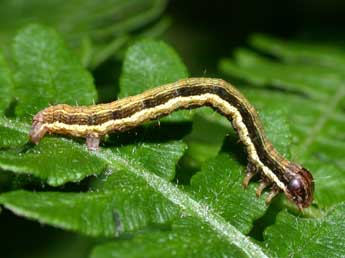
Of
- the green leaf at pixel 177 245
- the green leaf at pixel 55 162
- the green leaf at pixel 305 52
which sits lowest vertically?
the green leaf at pixel 177 245

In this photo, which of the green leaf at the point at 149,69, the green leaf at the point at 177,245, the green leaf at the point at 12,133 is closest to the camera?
the green leaf at the point at 177,245

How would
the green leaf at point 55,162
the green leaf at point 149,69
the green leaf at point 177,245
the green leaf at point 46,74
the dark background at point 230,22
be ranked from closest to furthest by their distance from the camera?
the green leaf at point 177,245 < the green leaf at point 55,162 < the green leaf at point 46,74 < the green leaf at point 149,69 < the dark background at point 230,22

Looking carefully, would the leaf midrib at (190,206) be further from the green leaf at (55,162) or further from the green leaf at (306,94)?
the green leaf at (306,94)

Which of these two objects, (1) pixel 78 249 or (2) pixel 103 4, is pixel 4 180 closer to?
(1) pixel 78 249

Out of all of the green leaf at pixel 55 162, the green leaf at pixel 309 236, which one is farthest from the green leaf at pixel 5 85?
the green leaf at pixel 309 236

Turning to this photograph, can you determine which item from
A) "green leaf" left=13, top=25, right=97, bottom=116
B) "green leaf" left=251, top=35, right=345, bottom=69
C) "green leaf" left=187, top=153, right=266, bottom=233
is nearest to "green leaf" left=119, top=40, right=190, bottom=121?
"green leaf" left=13, top=25, right=97, bottom=116

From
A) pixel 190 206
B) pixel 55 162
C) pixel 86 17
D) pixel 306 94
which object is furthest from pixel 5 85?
pixel 306 94

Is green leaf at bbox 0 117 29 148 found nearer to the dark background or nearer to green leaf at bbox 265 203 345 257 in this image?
green leaf at bbox 265 203 345 257
